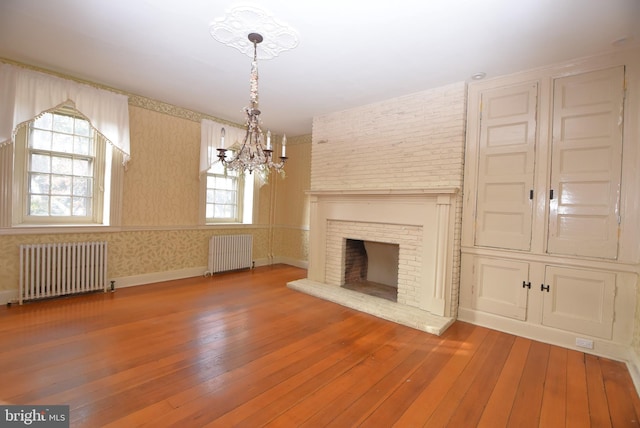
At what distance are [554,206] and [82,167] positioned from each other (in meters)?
5.75

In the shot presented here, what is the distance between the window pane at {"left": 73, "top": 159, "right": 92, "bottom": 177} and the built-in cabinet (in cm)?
499

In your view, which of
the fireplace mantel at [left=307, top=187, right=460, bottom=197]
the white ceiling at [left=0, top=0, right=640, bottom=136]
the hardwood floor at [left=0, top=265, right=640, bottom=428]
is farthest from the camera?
the fireplace mantel at [left=307, top=187, right=460, bottom=197]

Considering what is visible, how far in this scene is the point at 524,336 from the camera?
3.05 metres

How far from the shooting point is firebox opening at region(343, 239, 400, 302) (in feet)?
15.1

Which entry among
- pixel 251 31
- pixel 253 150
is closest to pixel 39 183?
pixel 253 150

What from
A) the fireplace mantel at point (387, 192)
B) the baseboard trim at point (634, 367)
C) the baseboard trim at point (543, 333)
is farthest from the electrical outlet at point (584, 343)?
the fireplace mantel at point (387, 192)

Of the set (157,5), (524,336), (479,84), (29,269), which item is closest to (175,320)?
(29,269)

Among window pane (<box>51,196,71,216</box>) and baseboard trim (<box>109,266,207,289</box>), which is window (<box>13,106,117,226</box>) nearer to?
window pane (<box>51,196,71,216</box>)

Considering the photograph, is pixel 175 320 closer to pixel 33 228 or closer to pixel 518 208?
pixel 33 228

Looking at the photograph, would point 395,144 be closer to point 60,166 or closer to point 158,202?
point 158,202

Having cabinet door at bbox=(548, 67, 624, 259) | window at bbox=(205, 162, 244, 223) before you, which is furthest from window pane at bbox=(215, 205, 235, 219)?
cabinet door at bbox=(548, 67, 624, 259)

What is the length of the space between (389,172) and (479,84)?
142cm

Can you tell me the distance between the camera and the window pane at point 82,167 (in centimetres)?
396

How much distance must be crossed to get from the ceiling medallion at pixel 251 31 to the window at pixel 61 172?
2.57 m
